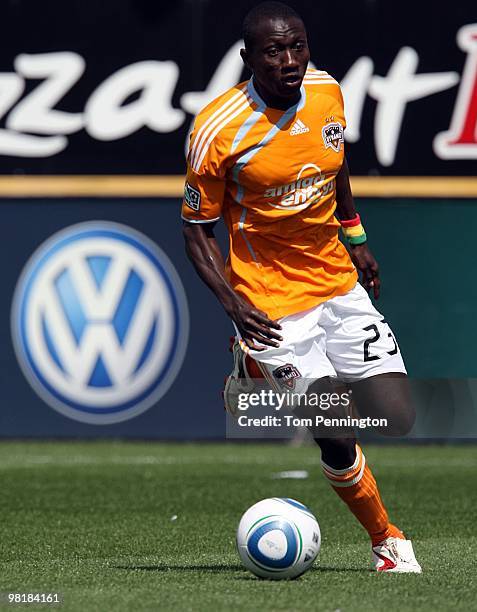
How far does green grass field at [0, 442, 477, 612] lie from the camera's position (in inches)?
231

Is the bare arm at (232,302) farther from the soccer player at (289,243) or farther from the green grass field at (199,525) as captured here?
the green grass field at (199,525)

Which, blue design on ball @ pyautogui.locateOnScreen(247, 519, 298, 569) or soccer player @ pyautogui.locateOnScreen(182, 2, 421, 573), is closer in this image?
blue design on ball @ pyautogui.locateOnScreen(247, 519, 298, 569)

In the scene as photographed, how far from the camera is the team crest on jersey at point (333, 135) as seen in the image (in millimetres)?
6574

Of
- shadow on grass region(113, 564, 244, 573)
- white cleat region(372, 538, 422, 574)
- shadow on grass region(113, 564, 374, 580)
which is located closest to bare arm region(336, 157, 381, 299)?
white cleat region(372, 538, 422, 574)

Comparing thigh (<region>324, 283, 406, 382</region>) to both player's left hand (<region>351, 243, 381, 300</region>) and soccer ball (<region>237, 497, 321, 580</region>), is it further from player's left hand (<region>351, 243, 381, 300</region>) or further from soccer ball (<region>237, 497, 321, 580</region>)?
soccer ball (<region>237, 497, 321, 580</region>)

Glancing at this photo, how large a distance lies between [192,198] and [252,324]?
0.62m

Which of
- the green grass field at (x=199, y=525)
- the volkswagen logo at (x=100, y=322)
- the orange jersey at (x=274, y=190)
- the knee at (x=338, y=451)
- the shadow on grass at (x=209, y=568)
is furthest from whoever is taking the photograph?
the volkswagen logo at (x=100, y=322)

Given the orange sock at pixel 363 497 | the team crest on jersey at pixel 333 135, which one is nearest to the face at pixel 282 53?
the team crest on jersey at pixel 333 135

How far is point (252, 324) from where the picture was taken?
634cm

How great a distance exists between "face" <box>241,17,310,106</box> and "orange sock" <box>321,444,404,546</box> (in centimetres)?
Answer: 169

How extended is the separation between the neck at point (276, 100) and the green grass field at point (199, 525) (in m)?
2.04

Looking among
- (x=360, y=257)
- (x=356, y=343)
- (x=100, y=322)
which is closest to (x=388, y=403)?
(x=356, y=343)

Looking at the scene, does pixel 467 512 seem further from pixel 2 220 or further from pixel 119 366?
pixel 2 220

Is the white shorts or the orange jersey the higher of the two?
the orange jersey
